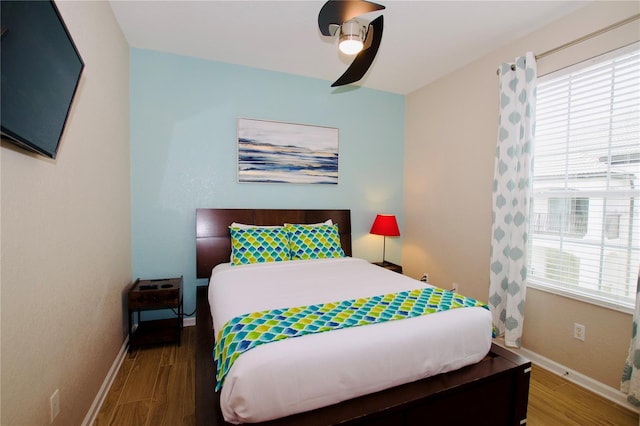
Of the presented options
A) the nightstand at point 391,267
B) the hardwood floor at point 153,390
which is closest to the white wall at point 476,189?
the nightstand at point 391,267

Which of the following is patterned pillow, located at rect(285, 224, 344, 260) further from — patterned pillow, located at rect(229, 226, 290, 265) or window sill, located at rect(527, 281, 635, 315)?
window sill, located at rect(527, 281, 635, 315)

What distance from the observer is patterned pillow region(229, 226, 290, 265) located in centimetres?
277

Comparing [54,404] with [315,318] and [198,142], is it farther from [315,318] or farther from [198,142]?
[198,142]

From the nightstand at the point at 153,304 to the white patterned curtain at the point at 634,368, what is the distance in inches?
125

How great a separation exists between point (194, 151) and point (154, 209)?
0.69m

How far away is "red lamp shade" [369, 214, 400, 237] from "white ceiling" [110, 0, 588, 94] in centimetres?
164

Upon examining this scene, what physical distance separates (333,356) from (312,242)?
70.5 inches

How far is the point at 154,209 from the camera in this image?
9.59 ft

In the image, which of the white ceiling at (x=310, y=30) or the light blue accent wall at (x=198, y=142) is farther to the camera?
the light blue accent wall at (x=198, y=142)

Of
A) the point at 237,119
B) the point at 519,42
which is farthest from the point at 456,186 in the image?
the point at 237,119

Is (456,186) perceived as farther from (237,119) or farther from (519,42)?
(237,119)

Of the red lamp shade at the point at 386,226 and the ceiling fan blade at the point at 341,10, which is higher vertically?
the ceiling fan blade at the point at 341,10

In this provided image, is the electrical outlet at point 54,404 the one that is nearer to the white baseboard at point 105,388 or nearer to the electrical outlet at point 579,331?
the white baseboard at point 105,388

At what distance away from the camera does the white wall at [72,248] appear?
109 cm
